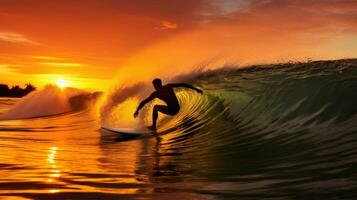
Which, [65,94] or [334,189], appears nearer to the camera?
[334,189]

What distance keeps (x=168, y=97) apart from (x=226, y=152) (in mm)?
5876

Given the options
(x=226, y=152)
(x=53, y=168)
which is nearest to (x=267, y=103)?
(x=226, y=152)

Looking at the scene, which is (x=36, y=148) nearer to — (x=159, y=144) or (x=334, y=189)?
(x=159, y=144)

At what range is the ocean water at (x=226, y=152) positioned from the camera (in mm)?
5055

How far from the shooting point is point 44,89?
27422mm

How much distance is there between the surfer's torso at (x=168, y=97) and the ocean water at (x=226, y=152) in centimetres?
42

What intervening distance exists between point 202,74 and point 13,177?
1445 cm

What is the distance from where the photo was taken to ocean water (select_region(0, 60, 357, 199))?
16.6 feet

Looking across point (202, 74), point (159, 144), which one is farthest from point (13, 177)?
point (202, 74)

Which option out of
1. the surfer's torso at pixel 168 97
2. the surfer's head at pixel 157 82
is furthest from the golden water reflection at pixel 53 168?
the surfer's torso at pixel 168 97

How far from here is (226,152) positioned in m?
8.15

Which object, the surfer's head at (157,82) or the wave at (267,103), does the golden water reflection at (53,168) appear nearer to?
the wave at (267,103)

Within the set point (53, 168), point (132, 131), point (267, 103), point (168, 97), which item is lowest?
point (53, 168)

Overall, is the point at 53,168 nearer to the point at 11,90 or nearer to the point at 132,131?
the point at 132,131
